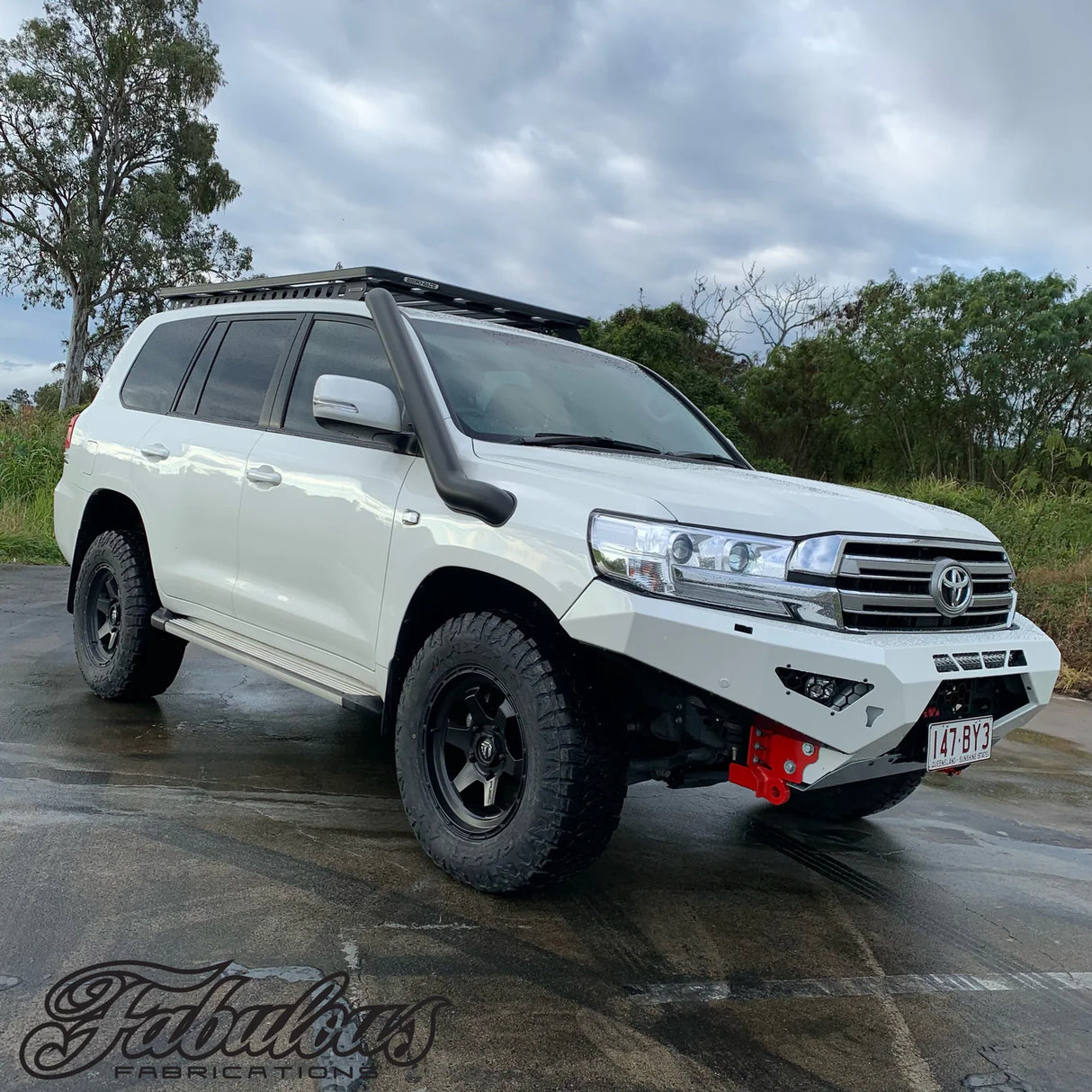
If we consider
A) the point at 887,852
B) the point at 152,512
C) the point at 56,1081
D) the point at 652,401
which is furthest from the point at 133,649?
the point at 887,852

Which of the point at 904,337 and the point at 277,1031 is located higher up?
the point at 904,337

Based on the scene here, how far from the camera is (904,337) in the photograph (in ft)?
120

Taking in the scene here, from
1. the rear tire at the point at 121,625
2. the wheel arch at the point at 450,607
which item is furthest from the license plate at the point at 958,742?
the rear tire at the point at 121,625

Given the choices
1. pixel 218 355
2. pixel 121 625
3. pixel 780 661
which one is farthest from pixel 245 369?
pixel 780 661

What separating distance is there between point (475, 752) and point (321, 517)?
109cm

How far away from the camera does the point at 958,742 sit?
2.93m

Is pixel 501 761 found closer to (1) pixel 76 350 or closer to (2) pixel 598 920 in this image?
(2) pixel 598 920

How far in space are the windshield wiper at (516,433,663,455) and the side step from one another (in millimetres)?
1026

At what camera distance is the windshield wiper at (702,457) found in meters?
3.98

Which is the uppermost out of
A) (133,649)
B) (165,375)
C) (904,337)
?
(904,337)

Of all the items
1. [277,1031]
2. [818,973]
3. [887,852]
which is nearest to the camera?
[277,1031]

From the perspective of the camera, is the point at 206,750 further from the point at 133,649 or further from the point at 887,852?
the point at 887,852

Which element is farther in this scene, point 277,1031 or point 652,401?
point 652,401

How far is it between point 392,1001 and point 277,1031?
28 cm
